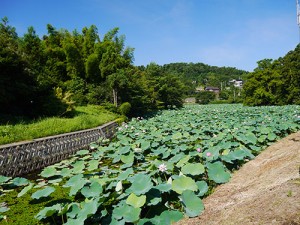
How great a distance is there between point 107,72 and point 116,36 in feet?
34.4

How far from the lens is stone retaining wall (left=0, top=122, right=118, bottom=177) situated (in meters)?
6.89

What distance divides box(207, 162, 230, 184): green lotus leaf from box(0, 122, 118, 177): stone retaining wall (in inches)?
211

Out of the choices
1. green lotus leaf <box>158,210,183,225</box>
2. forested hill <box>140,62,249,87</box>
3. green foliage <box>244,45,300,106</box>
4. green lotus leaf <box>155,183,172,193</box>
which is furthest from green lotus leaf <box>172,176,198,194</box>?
forested hill <box>140,62,249,87</box>

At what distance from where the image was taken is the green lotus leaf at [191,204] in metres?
3.34

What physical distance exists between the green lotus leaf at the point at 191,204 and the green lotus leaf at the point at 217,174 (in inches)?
44.4

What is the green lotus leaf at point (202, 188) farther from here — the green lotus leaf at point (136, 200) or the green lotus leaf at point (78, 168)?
the green lotus leaf at point (78, 168)

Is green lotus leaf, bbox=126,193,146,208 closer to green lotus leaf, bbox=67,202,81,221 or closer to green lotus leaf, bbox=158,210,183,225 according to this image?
green lotus leaf, bbox=158,210,183,225

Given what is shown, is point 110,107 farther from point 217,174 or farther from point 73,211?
point 73,211

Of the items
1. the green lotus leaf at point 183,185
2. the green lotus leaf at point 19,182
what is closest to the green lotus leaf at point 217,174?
the green lotus leaf at point 183,185

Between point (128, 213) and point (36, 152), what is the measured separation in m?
5.75

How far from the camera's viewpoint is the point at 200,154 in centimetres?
575

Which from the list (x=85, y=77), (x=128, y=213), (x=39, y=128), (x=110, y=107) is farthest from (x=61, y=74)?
(x=128, y=213)

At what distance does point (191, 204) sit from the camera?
11.2 feet

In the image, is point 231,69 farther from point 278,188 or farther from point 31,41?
point 278,188
